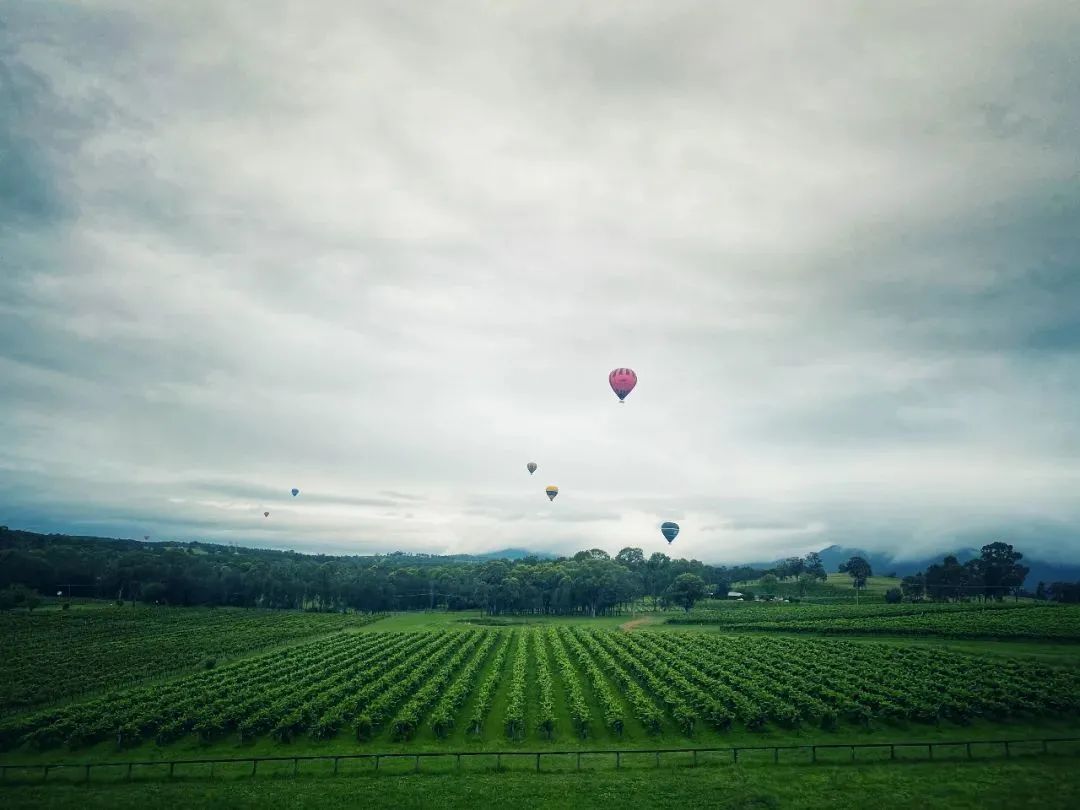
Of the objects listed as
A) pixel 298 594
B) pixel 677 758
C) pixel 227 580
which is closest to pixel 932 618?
pixel 677 758

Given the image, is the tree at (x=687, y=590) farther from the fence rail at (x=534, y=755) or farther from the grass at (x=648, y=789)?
the grass at (x=648, y=789)

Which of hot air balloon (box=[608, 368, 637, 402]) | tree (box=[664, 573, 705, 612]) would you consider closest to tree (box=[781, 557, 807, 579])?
tree (box=[664, 573, 705, 612])

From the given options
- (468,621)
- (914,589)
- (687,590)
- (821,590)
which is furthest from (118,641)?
(914,589)

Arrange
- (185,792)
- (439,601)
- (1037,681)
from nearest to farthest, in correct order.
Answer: (185,792) → (1037,681) → (439,601)

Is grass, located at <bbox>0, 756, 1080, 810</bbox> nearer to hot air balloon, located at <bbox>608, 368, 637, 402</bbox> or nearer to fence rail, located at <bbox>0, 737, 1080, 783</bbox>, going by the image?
fence rail, located at <bbox>0, 737, 1080, 783</bbox>

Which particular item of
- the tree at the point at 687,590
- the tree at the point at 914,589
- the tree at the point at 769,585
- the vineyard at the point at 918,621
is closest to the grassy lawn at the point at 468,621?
the tree at the point at 687,590

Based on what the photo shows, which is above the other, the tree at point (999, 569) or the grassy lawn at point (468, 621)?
the tree at point (999, 569)

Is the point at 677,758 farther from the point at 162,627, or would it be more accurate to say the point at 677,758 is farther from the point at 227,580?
the point at 227,580
